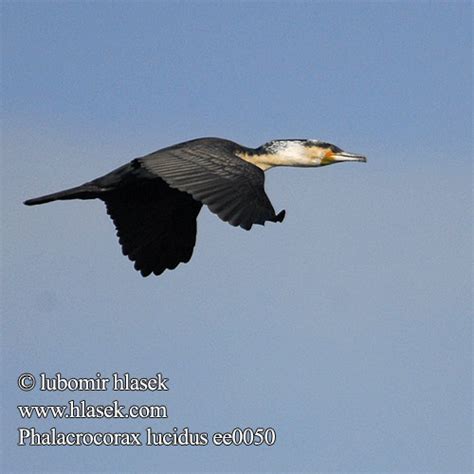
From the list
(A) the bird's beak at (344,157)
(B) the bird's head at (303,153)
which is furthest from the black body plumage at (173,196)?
(A) the bird's beak at (344,157)

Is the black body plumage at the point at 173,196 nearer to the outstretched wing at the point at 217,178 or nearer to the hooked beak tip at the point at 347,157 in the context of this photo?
the outstretched wing at the point at 217,178

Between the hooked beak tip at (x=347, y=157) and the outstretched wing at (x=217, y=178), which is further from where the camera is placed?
the hooked beak tip at (x=347, y=157)

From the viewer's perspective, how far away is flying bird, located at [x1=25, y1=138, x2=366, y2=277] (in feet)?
44.2

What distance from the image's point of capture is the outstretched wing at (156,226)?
53.5ft

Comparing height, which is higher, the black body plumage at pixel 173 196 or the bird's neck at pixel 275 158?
the bird's neck at pixel 275 158

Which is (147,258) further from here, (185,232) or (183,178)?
(183,178)

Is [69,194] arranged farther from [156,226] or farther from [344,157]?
[344,157]

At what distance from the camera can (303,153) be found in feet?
53.0

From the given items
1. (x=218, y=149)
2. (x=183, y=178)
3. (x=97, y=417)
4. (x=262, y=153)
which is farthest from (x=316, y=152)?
(x=97, y=417)

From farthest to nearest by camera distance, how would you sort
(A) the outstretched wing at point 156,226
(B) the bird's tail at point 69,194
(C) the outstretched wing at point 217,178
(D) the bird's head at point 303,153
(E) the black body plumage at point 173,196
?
(A) the outstretched wing at point 156,226 < (D) the bird's head at point 303,153 < (B) the bird's tail at point 69,194 < (E) the black body plumage at point 173,196 < (C) the outstretched wing at point 217,178

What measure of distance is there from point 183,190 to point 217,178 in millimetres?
430

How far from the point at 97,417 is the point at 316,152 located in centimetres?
387

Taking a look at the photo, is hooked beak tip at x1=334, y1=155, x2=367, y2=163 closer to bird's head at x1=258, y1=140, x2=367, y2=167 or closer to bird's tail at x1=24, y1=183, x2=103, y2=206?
bird's head at x1=258, y1=140, x2=367, y2=167

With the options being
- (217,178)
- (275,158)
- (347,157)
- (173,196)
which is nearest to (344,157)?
(347,157)
